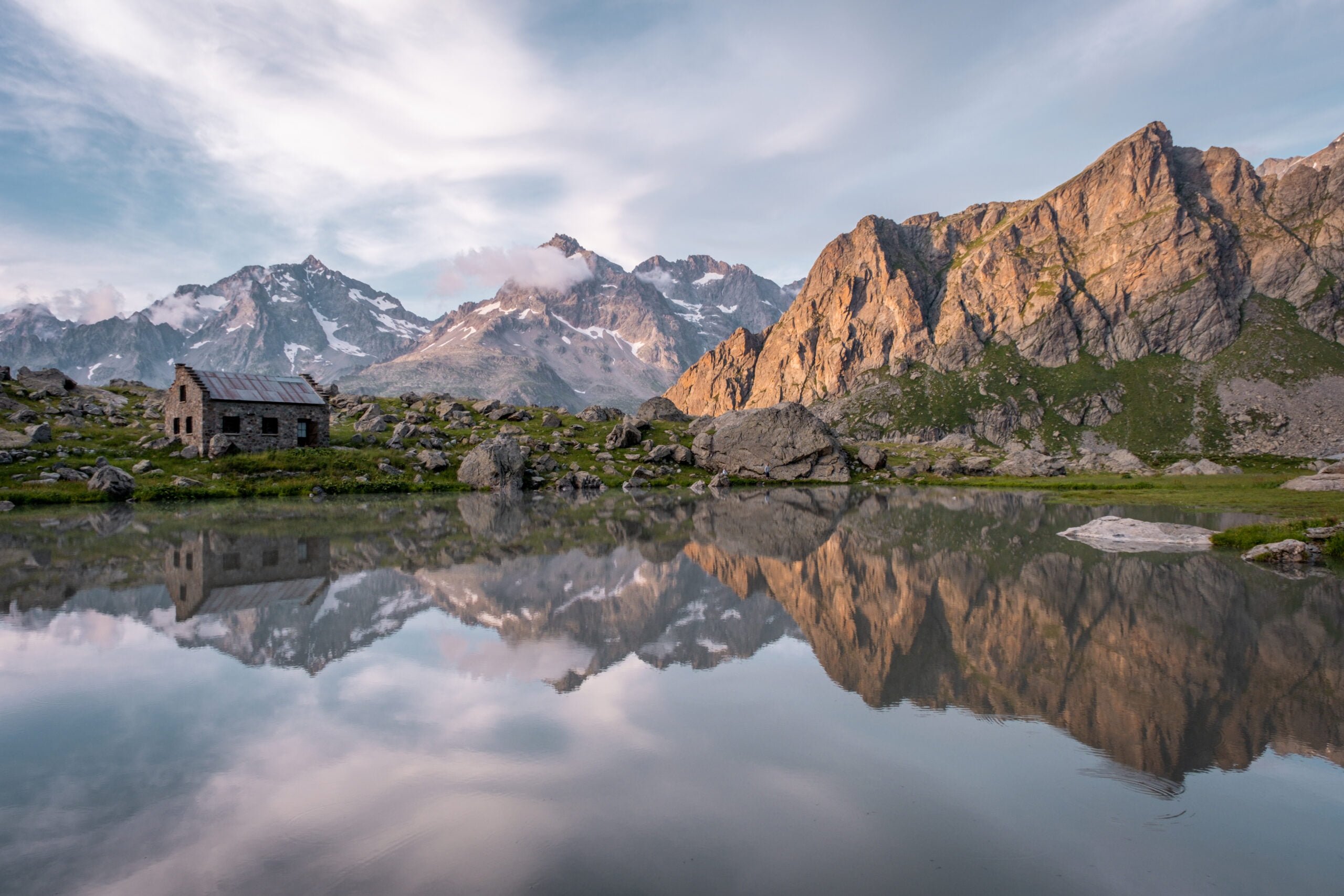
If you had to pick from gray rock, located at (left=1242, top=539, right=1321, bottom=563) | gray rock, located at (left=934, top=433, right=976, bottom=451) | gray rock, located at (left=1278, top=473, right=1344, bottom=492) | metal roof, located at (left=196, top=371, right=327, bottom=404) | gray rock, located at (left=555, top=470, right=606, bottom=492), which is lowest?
gray rock, located at (left=555, top=470, right=606, bottom=492)

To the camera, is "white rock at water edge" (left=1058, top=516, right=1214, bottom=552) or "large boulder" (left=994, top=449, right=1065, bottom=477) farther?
"large boulder" (left=994, top=449, right=1065, bottom=477)

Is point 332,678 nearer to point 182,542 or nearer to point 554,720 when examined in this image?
point 554,720

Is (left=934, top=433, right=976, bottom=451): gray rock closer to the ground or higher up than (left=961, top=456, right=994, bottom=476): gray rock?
higher up

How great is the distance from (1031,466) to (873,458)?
2353 centimetres

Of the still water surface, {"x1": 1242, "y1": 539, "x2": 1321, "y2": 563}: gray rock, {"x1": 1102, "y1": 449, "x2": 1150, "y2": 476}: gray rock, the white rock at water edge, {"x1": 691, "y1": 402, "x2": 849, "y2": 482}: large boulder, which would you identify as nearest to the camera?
the still water surface

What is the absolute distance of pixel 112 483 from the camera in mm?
44781

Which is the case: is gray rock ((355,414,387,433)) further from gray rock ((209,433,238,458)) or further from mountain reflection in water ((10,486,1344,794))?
mountain reflection in water ((10,486,1344,794))

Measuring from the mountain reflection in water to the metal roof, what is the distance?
2950cm

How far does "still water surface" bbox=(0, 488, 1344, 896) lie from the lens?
6957mm

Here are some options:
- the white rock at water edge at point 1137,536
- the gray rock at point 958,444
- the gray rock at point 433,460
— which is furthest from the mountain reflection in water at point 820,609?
the gray rock at point 958,444

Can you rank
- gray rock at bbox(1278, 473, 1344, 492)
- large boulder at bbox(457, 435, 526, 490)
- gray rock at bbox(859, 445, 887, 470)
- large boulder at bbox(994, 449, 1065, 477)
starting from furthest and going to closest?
large boulder at bbox(994, 449, 1065, 477), gray rock at bbox(859, 445, 887, 470), large boulder at bbox(457, 435, 526, 490), gray rock at bbox(1278, 473, 1344, 492)

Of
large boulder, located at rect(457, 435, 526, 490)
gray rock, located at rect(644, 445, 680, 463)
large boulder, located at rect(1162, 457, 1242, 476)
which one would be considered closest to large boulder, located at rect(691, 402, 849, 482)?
gray rock, located at rect(644, 445, 680, 463)

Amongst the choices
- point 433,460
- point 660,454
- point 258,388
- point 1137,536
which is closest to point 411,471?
point 433,460

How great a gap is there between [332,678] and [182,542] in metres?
21.0
